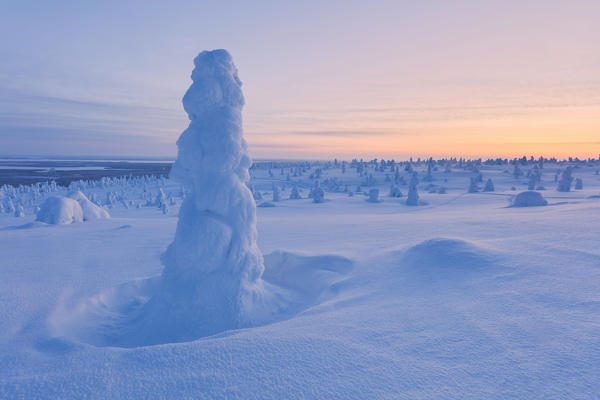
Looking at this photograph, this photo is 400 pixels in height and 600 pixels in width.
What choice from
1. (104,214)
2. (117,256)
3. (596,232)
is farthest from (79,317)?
(104,214)

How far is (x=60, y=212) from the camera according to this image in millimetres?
14766

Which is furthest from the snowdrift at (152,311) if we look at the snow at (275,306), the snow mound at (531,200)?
the snow mound at (531,200)

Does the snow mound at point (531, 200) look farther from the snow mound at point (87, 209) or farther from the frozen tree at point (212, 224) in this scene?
the snow mound at point (87, 209)

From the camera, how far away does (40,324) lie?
13.6ft

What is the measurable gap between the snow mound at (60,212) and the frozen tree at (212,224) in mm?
12602

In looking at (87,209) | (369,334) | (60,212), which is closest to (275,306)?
(369,334)

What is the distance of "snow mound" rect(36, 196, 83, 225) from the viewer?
1459cm

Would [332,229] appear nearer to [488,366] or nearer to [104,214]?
[488,366]

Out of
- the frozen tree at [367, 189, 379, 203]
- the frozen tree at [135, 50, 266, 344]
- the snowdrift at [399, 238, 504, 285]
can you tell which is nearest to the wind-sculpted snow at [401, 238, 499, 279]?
the snowdrift at [399, 238, 504, 285]

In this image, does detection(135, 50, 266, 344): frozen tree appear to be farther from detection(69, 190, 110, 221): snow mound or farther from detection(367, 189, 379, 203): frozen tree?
detection(367, 189, 379, 203): frozen tree

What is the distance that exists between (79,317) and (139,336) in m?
0.97

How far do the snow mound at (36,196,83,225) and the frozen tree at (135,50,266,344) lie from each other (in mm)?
12602

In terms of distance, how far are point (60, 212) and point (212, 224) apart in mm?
13763

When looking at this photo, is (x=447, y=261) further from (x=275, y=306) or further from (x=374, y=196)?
(x=374, y=196)
